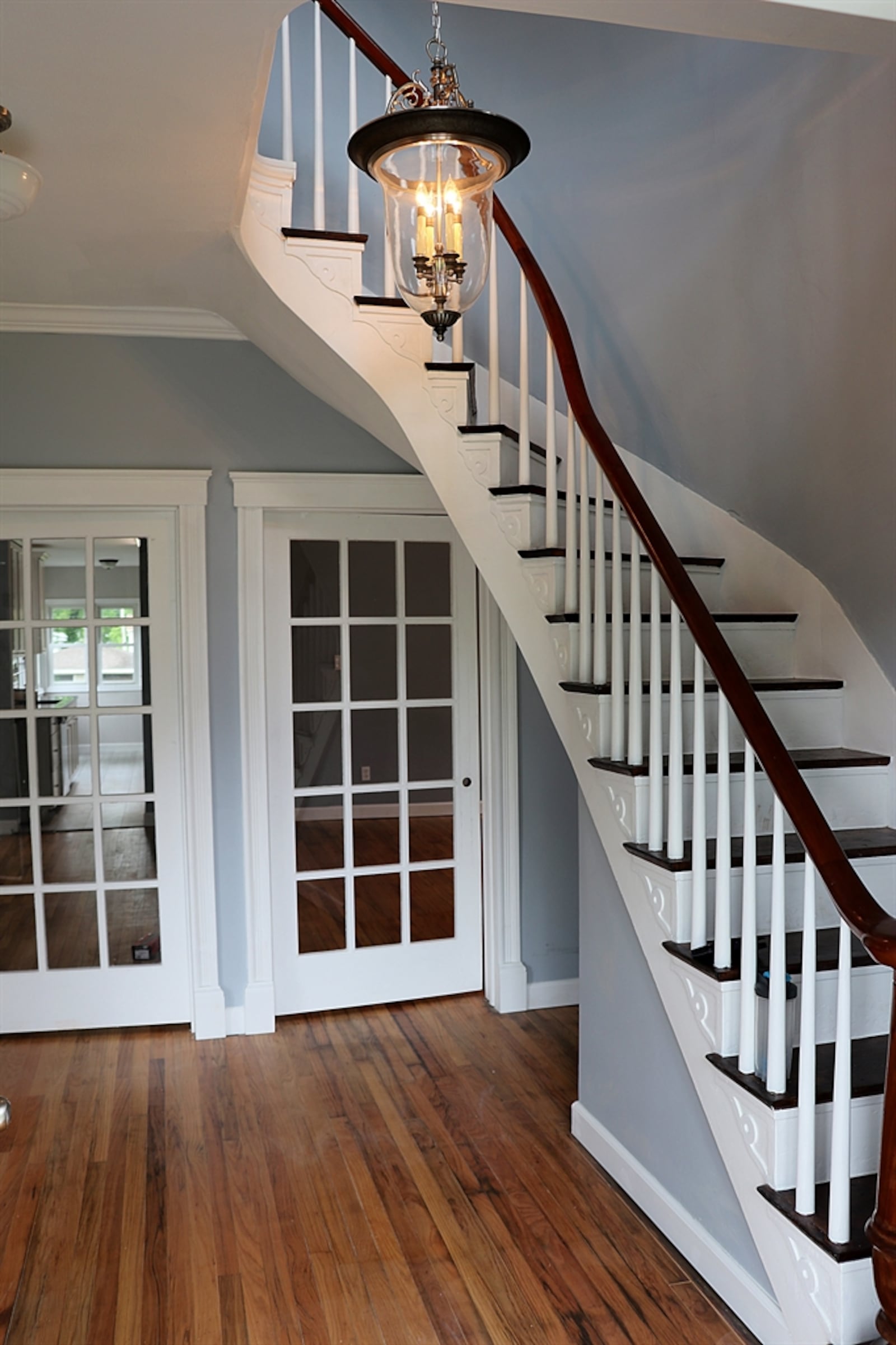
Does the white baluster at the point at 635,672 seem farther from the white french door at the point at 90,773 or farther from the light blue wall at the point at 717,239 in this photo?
the white french door at the point at 90,773

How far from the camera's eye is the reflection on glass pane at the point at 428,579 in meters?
4.18

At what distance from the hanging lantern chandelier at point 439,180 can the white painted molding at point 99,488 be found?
6.31ft

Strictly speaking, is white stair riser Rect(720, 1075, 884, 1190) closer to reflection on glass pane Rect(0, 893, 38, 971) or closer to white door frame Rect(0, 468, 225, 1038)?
white door frame Rect(0, 468, 225, 1038)

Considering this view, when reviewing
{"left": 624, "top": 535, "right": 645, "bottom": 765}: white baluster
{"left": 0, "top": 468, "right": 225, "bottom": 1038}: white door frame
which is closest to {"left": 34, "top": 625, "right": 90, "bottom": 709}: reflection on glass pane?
{"left": 0, "top": 468, "right": 225, "bottom": 1038}: white door frame

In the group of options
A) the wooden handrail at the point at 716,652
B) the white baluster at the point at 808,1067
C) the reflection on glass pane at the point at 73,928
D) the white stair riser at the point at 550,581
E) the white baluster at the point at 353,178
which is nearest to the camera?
the wooden handrail at the point at 716,652

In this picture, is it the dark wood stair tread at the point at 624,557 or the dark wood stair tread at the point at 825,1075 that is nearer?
the dark wood stair tread at the point at 825,1075

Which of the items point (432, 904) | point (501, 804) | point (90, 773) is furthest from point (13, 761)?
point (501, 804)

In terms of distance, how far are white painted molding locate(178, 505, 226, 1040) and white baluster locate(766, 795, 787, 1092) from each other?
240 cm

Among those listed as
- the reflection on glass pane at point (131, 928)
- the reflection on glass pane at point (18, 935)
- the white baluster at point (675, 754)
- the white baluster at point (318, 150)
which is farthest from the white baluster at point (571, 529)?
the reflection on glass pane at point (18, 935)

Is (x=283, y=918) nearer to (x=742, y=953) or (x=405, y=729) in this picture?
(x=405, y=729)

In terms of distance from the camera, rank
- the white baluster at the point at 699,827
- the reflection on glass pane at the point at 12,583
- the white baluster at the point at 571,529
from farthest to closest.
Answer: the reflection on glass pane at the point at 12,583 → the white baluster at the point at 571,529 → the white baluster at the point at 699,827

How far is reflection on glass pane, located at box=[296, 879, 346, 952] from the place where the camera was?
13.4 feet

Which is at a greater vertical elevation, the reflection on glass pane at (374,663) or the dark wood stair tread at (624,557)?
the dark wood stair tread at (624,557)

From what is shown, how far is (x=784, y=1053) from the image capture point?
2.05m
